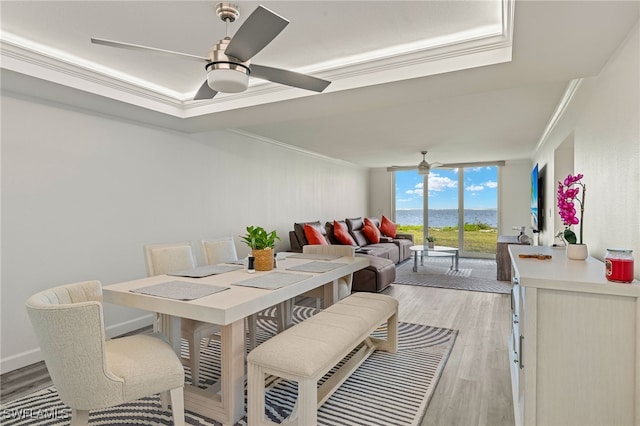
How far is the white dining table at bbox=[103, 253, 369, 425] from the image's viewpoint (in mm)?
1822

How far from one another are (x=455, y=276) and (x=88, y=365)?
5.75 metres

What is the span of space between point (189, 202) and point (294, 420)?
9.67 feet

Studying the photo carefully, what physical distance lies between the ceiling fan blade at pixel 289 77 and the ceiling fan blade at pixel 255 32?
18 centimetres

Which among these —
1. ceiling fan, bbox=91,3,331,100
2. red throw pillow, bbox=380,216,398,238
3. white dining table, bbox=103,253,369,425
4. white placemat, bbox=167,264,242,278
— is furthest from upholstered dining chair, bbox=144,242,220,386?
red throw pillow, bbox=380,216,398,238

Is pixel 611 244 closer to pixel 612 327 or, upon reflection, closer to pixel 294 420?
pixel 612 327

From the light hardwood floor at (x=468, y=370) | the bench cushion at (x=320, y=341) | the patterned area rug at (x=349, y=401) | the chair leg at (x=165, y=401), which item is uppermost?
the bench cushion at (x=320, y=341)

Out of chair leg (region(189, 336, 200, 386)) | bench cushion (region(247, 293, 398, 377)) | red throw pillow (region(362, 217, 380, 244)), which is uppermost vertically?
red throw pillow (region(362, 217, 380, 244))

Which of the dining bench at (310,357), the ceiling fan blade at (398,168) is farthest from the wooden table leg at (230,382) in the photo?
the ceiling fan blade at (398,168)

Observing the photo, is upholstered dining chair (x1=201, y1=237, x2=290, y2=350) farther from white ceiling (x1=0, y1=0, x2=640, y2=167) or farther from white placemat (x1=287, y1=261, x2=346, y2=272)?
white ceiling (x1=0, y1=0, x2=640, y2=167)

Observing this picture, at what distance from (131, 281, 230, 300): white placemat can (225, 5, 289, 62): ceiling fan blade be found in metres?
1.29

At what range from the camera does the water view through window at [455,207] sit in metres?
8.62

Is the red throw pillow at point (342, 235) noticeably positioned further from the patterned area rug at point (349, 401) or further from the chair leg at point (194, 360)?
the chair leg at point (194, 360)

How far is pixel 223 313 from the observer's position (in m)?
1.73

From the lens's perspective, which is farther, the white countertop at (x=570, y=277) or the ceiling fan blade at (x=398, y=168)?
the ceiling fan blade at (x=398, y=168)
